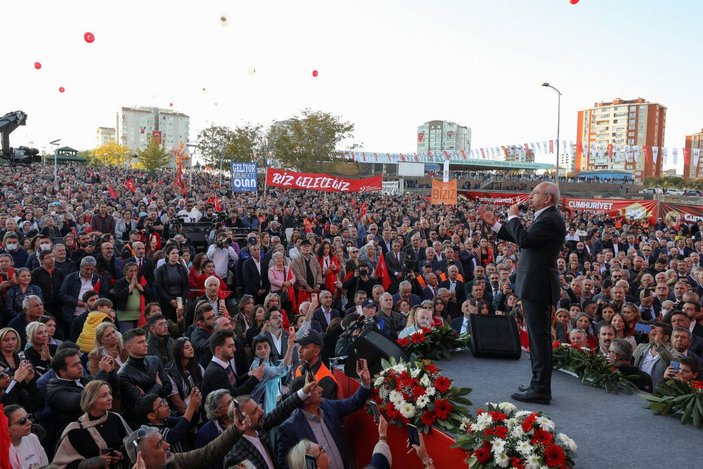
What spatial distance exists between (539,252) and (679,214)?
17.9m

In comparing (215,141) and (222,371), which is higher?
(215,141)

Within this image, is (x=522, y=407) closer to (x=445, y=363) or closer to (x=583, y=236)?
(x=445, y=363)

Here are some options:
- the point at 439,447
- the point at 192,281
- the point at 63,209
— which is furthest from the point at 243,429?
the point at 63,209

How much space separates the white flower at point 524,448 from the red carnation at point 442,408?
63 centimetres

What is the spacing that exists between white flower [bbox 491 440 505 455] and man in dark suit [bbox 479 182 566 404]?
3.33ft

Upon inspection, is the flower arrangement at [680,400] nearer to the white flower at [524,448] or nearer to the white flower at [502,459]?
the white flower at [524,448]

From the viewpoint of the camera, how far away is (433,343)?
5.09 meters

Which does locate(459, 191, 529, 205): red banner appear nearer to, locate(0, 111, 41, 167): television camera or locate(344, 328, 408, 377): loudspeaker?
locate(0, 111, 41, 167): television camera

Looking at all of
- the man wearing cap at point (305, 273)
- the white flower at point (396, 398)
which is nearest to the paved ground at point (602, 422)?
the white flower at point (396, 398)

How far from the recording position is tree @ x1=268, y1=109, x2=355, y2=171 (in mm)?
45375

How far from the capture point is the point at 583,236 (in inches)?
666

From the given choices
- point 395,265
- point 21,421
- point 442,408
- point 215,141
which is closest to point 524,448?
point 442,408

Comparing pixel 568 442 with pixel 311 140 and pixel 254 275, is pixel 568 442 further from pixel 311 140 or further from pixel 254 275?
pixel 311 140

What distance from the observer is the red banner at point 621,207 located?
19891 millimetres
